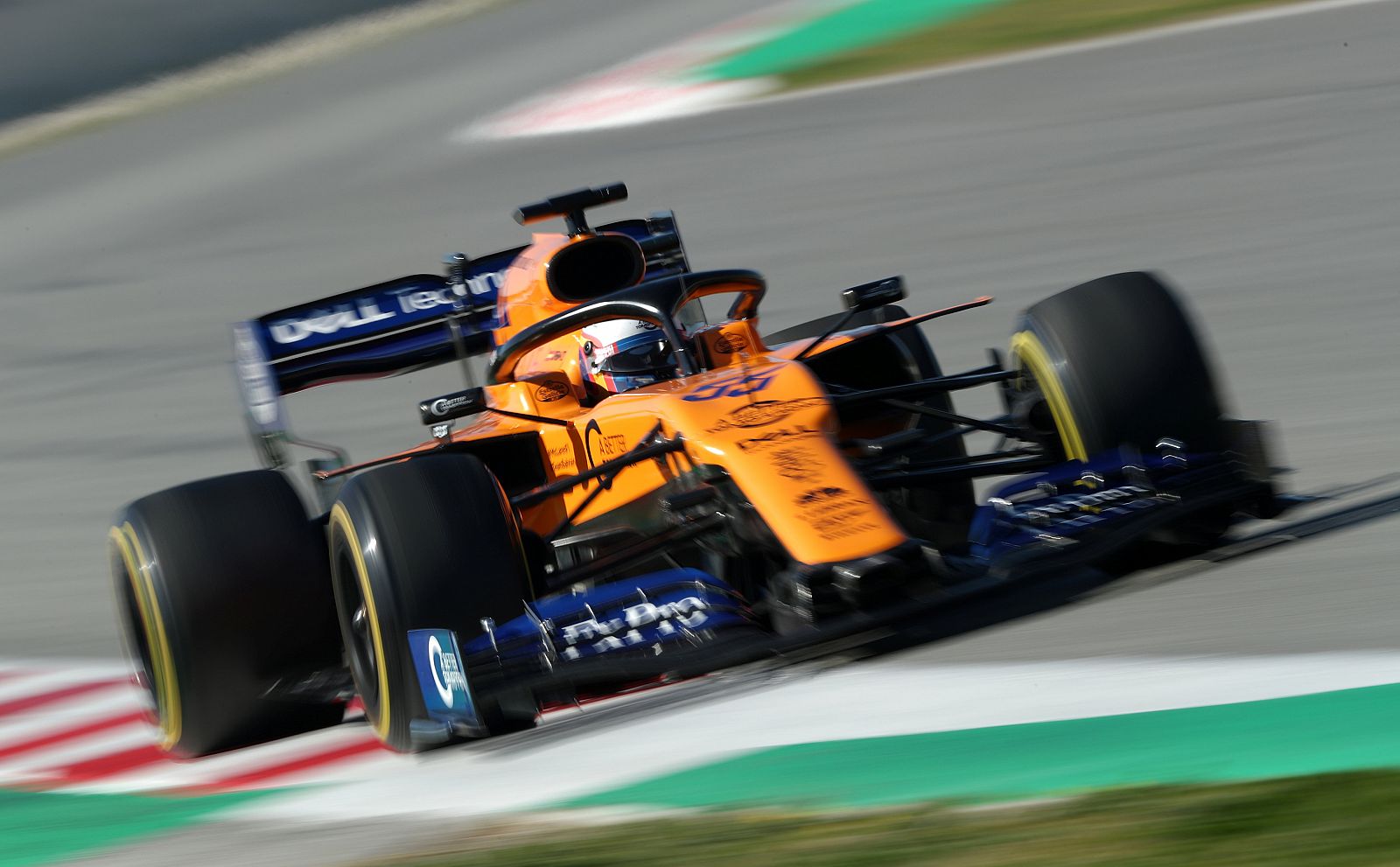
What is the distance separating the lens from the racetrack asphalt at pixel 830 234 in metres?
7.14

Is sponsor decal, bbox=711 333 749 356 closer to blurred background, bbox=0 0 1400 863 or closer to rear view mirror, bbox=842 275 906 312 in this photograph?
rear view mirror, bbox=842 275 906 312

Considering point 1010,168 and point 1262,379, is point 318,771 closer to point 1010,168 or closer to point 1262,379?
point 1262,379

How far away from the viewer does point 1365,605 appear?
4559 millimetres

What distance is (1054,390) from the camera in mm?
5359

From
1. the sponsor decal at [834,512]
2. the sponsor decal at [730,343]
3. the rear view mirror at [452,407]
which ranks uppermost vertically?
the rear view mirror at [452,407]

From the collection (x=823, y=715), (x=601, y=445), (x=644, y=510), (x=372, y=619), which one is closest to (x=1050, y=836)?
(x=823, y=715)

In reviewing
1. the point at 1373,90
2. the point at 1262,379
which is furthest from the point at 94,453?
the point at 1373,90

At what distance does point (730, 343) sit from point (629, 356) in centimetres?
34

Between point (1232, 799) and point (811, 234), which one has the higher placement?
point (811, 234)

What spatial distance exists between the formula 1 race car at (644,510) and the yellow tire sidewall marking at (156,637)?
14mm

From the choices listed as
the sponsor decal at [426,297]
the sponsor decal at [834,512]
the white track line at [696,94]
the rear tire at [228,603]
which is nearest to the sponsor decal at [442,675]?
the rear tire at [228,603]

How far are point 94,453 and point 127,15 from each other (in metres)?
16.6

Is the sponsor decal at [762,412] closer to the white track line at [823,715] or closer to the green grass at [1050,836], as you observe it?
the white track line at [823,715]

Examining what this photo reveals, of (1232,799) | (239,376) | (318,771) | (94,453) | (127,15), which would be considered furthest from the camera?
(127,15)
